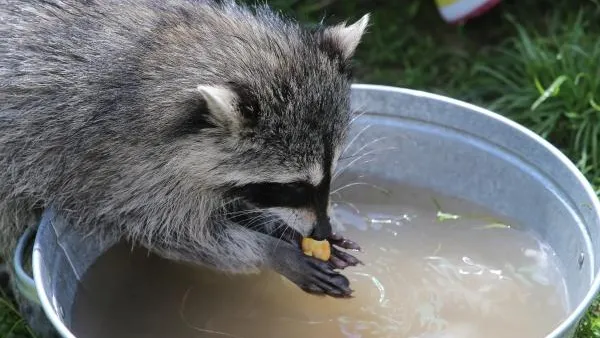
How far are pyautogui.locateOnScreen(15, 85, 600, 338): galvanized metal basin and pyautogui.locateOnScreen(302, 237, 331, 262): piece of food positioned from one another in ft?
2.12

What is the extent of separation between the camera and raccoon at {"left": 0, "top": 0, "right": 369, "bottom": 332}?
2621 millimetres

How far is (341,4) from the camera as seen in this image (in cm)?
453

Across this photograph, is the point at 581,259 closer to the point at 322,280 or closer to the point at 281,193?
the point at 322,280

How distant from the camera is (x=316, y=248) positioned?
2.84 meters

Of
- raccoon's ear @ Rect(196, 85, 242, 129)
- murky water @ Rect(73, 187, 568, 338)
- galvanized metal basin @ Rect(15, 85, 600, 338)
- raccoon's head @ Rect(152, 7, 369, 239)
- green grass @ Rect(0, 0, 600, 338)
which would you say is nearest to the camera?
raccoon's ear @ Rect(196, 85, 242, 129)

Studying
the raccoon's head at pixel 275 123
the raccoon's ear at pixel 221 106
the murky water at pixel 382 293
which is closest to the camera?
the raccoon's ear at pixel 221 106

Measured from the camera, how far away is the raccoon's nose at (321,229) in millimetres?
2740

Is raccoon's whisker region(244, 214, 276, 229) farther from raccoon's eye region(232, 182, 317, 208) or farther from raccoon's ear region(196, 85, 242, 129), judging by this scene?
raccoon's ear region(196, 85, 242, 129)

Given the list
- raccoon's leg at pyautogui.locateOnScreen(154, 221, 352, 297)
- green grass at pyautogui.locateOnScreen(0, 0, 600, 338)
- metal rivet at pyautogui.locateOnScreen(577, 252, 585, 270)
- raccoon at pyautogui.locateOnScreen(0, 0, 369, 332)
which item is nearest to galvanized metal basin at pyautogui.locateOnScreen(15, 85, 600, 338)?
metal rivet at pyautogui.locateOnScreen(577, 252, 585, 270)

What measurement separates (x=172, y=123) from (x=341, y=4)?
2.08m

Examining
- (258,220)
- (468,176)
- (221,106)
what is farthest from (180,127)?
(468,176)

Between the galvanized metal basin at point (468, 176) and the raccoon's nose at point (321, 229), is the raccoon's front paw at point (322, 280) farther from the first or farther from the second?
the galvanized metal basin at point (468, 176)

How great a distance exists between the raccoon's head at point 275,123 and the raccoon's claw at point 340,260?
0.16m

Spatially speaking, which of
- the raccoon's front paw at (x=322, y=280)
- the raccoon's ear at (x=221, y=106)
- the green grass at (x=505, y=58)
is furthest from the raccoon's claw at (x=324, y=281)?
the green grass at (x=505, y=58)
